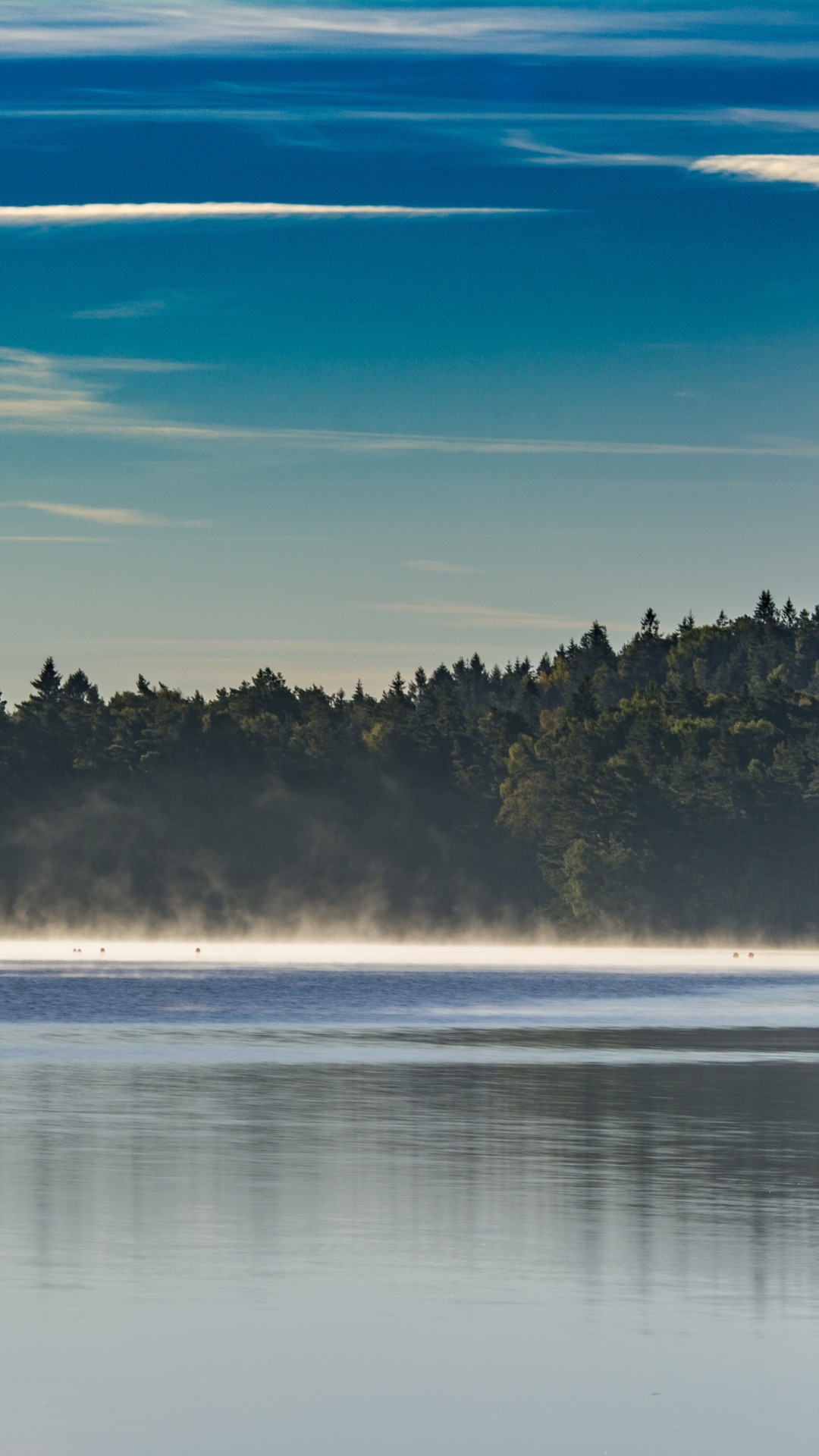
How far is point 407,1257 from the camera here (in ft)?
60.5

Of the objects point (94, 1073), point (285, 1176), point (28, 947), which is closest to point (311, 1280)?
point (285, 1176)

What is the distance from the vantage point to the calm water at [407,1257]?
42.7 feet

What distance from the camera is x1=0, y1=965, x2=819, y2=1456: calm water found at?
13.0 m

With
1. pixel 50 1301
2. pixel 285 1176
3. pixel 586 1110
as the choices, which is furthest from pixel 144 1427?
pixel 586 1110

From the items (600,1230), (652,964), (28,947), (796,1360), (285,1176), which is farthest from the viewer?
(28,947)

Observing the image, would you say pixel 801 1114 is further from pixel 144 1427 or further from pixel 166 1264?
pixel 144 1427

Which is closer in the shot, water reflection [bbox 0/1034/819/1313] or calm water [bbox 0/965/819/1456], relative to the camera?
calm water [bbox 0/965/819/1456]

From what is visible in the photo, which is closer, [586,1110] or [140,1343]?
[140,1343]

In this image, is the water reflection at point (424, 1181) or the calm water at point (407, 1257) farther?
the water reflection at point (424, 1181)

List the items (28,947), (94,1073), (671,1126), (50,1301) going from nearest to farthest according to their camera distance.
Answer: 1. (50,1301)
2. (671,1126)
3. (94,1073)
4. (28,947)

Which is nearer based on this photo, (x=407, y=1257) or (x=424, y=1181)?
(x=407, y=1257)

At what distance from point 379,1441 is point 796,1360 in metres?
3.51

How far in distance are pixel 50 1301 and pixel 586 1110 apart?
49.2ft

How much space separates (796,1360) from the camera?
47.4ft
